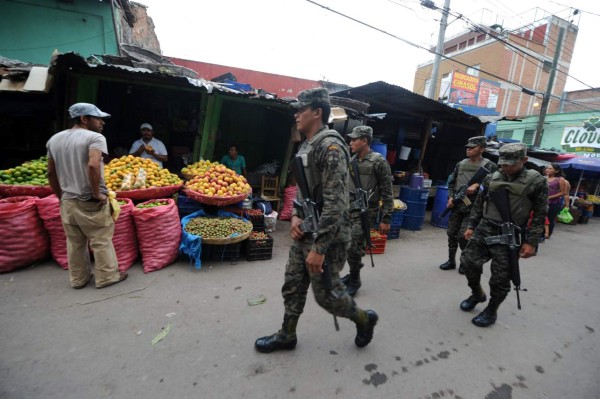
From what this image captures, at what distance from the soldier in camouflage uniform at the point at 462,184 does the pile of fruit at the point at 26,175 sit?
628 cm

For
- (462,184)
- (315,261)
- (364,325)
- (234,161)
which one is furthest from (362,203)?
(234,161)

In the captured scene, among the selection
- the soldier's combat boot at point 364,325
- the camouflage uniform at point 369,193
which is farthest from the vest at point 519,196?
the soldier's combat boot at point 364,325

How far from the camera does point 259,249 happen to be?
4.59 m

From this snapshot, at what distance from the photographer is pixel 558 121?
1919 cm

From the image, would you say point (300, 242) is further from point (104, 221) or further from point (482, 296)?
point (482, 296)

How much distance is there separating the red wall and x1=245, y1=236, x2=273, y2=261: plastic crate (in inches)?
521

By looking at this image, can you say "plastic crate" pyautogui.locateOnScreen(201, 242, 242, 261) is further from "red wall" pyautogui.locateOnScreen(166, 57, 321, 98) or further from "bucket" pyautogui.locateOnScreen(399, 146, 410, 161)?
"red wall" pyautogui.locateOnScreen(166, 57, 321, 98)

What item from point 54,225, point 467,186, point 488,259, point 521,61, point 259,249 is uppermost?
point 521,61

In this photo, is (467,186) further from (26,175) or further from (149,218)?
(26,175)

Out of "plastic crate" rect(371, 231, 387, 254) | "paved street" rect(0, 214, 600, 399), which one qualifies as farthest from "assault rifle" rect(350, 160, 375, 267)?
"plastic crate" rect(371, 231, 387, 254)

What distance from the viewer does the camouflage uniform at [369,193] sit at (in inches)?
142

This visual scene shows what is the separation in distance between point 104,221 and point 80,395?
188 centimetres

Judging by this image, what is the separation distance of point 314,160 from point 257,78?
51.9ft

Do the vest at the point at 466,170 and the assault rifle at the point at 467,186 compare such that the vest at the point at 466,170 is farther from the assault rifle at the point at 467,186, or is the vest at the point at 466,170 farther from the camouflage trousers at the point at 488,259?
the camouflage trousers at the point at 488,259
